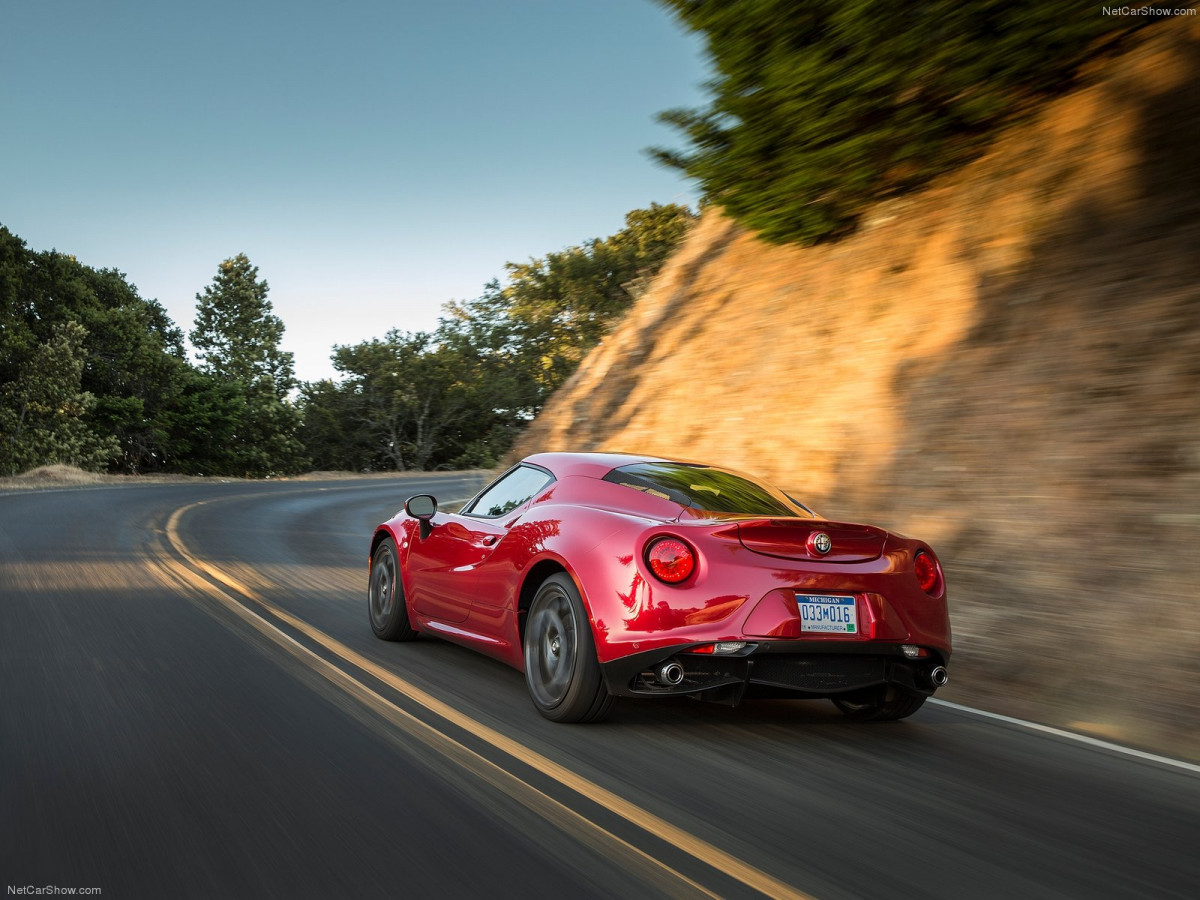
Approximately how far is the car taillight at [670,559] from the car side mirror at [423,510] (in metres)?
2.33

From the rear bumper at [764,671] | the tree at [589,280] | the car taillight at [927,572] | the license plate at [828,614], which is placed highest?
the tree at [589,280]

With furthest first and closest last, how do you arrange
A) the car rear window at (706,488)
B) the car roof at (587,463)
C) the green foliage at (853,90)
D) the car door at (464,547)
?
the green foliage at (853,90), the car door at (464,547), the car roof at (587,463), the car rear window at (706,488)

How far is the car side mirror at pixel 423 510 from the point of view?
22.0 feet

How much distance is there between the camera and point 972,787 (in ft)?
14.0

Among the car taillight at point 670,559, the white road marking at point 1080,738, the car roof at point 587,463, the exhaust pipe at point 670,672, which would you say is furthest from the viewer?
the car roof at point 587,463

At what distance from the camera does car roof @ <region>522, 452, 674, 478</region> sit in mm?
5656

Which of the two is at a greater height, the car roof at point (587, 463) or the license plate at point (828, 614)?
the car roof at point (587, 463)

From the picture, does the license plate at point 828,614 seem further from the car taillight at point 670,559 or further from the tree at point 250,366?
the tree at point 250,366

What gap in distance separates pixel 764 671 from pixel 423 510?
284 cm

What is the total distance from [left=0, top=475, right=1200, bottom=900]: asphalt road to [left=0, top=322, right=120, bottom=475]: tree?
3278 centimetres

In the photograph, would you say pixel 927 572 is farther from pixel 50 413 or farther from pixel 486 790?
pixel 50 413

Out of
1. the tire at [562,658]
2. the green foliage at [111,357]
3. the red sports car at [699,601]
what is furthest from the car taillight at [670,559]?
the green foliage at [111,357]

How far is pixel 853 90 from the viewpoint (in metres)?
10.1

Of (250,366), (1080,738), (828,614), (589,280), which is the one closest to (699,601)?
(828,614)
